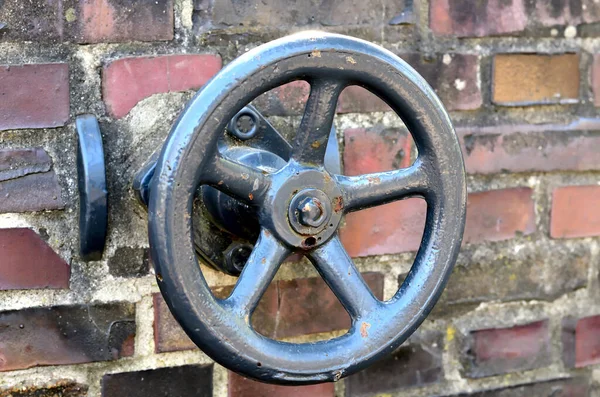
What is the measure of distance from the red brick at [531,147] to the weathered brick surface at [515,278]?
4.3 inches

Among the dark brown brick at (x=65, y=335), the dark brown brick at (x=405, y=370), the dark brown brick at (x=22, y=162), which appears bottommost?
the dark brown brick at (x=405, y=370)

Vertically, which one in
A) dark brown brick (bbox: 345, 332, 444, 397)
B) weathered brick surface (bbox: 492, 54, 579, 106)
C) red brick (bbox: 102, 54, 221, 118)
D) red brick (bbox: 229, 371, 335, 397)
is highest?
weathered brick surface (bbox: 492, 54, 579, 106)

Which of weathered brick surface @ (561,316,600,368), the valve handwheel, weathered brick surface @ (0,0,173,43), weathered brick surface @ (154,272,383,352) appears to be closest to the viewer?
the valve handwheel

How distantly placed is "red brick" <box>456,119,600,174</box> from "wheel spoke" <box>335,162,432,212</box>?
0.24 meters

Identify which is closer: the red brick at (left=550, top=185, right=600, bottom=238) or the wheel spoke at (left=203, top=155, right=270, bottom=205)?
the wheel spoke at (left=203, top=155, right=270, bottom=205)

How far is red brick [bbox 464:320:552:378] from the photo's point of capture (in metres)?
0.83

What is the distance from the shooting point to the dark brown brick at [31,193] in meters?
0.65

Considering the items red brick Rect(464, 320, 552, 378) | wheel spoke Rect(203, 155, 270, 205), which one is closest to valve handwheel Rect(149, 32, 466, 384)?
wheel spoke Rect(203, 155, 270, 205)

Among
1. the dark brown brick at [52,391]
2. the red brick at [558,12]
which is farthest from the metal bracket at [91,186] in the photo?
the red brick at [558,12]

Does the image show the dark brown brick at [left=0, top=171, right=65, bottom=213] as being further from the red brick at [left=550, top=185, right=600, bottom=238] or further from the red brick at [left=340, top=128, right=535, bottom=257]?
the red brick at [left=550, top=185, right=600, bottom=238]

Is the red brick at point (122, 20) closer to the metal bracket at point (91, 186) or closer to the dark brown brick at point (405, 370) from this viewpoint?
the metal bracket at point (91, 186)

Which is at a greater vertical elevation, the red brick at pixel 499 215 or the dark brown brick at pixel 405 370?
the red brick at pixel 499 215

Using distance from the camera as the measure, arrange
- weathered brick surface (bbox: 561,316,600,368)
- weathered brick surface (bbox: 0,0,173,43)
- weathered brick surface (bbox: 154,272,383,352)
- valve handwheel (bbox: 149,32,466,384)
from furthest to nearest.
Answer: weathered brick surface (bbox: 561,316,600,368), weathered brick surface (bbox: 154,272,383,352), weathered brick surface (bbox: 0,0,173,43), valve handwheel (bbox: 149,32,466,384)

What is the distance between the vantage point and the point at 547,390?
0.87 meters
